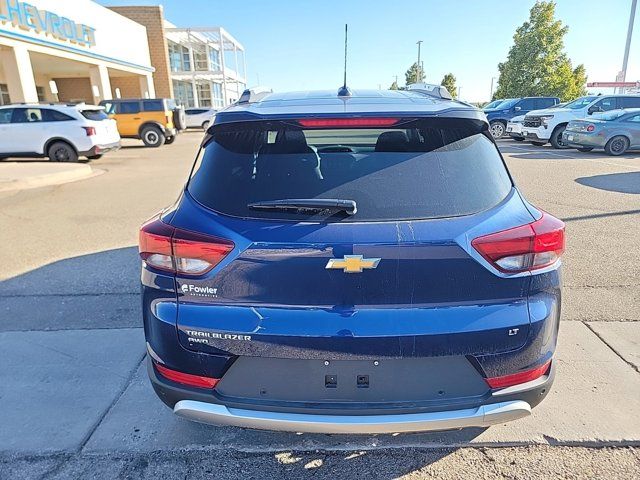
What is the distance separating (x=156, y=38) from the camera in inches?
1310

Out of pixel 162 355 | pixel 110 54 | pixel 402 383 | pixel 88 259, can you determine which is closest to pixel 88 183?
pixel 88 259

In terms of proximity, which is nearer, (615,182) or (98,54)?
(615,182)

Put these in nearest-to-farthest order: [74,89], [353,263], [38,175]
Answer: [353,263] → [38,175] → [74,89]

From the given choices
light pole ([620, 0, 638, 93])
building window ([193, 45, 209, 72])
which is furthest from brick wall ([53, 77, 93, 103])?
Answer: light pole ([620, 0, 638, 93])

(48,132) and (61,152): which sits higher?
(48,132)

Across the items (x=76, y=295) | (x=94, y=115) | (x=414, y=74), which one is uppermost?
(x=414, y=74)

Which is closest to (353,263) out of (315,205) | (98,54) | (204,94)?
(315,205)

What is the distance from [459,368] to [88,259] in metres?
4.95

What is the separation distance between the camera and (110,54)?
24.5 m

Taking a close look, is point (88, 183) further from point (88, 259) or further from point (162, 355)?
point (162, 355)

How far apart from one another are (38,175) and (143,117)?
408 inches

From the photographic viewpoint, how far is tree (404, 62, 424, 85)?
5634 centimetres

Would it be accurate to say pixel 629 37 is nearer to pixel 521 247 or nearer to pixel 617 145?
pixel 617 145

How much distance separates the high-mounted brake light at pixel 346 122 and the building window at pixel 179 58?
41.1 metres
